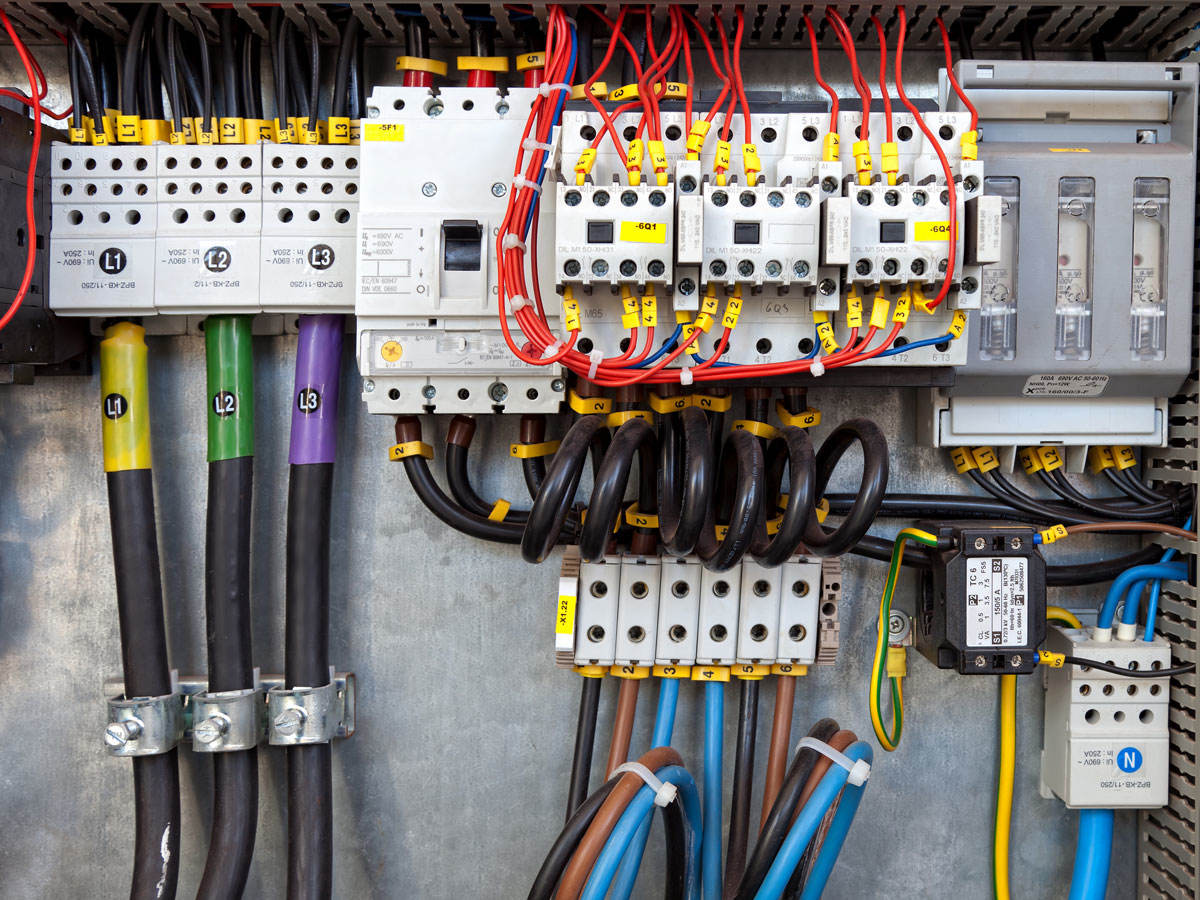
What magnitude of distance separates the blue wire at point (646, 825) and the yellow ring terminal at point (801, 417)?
1.39ft

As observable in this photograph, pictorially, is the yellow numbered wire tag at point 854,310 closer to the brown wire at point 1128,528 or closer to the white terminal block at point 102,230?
the brown wire at point 1128,528

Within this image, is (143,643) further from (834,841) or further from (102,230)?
(834,841)

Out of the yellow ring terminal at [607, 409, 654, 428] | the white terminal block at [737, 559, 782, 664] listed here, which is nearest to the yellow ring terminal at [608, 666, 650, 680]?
the white terminal block at [737, 559, 782, 664]

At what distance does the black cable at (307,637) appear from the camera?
1.19 meters

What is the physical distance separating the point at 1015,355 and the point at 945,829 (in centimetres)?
77

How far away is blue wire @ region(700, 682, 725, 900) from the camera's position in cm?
120

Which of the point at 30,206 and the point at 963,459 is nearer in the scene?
the point at 30,206

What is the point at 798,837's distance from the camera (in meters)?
1.03

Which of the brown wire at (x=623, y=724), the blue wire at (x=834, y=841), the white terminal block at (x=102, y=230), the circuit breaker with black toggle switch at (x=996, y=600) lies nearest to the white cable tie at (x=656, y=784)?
the brown wire at (x=623, y=724)

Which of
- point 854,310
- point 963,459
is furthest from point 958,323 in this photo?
point 963,459

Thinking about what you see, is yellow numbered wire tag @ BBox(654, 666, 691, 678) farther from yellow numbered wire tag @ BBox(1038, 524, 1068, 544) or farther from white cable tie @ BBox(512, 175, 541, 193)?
white cable tie @ BBox(512, 175, 541, 193)

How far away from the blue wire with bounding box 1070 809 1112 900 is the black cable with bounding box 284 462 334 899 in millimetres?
1128

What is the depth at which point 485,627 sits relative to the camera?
1.32m

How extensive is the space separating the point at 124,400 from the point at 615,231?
31.0 inches
